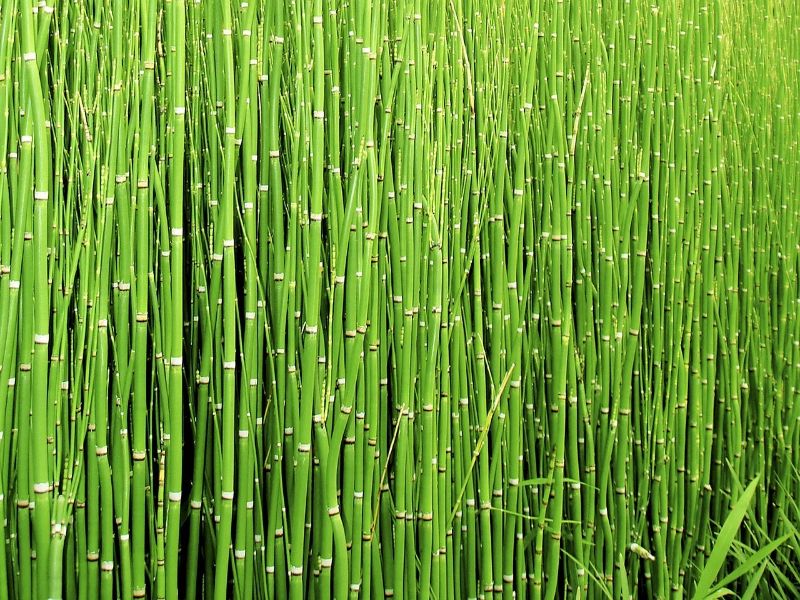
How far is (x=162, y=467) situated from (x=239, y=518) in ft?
0.45

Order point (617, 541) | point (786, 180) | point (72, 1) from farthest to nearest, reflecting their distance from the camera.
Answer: point (786, 180) < point (617, 541) < point (72, 1)

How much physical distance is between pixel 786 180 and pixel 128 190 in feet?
4.90

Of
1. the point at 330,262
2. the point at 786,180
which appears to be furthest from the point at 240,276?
the point at 786,180

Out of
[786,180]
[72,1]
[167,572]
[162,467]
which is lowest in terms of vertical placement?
[167,572]

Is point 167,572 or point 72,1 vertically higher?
point 72,1

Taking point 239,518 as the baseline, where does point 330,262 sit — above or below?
above

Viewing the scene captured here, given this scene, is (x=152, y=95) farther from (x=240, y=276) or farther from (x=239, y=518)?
(x=239, y=518)

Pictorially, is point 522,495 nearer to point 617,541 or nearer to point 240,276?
point 617,541

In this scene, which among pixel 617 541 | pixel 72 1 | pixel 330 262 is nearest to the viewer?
pixel 72 1

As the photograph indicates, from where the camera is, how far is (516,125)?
1.25 meters

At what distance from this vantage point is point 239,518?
39.0 inches

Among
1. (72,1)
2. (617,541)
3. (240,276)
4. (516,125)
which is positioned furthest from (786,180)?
(72,1)

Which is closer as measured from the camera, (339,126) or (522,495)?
(339,126)

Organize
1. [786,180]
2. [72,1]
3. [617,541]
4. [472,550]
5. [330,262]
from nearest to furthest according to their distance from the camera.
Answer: [72,1], [330,262], [472,550], [617,541], [786,180]
